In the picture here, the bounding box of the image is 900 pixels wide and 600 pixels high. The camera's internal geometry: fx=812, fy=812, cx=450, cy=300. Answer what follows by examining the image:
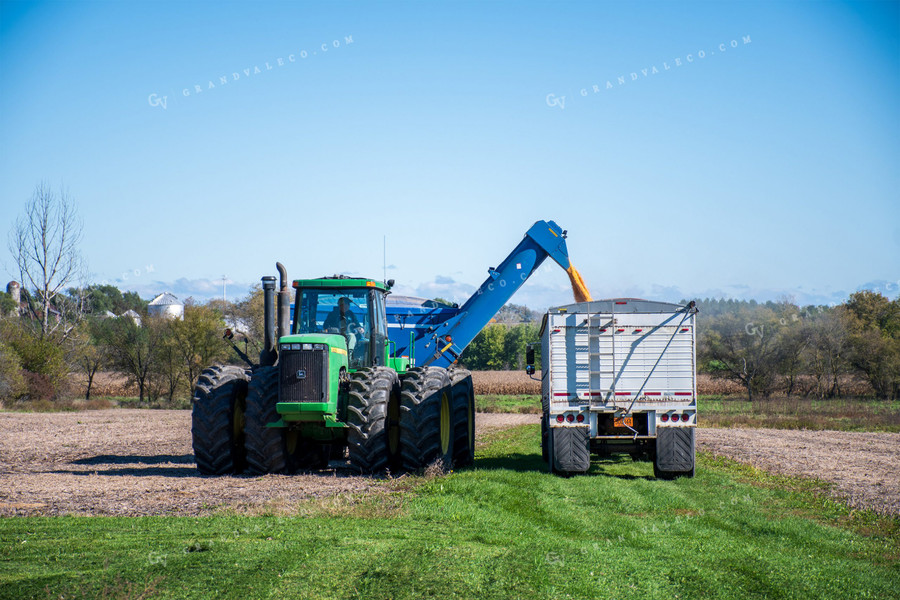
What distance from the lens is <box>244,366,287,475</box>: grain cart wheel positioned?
13789mm

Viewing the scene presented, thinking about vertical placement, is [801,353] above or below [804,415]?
above

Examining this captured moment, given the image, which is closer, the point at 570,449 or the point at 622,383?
the point at 570,449

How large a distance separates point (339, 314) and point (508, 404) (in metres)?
37.0

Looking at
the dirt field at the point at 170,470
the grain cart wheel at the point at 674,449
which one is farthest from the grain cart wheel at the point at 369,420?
the grain cart wheel at the point at 674,449

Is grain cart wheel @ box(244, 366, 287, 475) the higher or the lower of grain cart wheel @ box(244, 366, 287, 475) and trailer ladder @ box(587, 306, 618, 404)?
the lower

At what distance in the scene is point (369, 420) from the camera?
1360 centimetres

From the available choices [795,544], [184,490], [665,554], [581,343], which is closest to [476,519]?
[665,554]

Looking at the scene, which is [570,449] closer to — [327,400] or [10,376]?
[327,400]

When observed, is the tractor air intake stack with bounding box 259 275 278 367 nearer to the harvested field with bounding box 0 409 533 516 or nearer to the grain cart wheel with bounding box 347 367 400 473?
the grain cart wheel with bounding box 347 367 400 473

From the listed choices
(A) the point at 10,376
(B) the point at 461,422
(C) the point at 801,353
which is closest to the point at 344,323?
(B) the point at 461,422

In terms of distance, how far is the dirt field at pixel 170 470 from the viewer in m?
11.2

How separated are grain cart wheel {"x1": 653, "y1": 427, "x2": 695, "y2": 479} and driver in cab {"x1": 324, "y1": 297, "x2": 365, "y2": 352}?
5.87m

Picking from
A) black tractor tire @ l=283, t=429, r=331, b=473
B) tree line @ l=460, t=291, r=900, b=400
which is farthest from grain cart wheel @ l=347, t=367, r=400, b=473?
tree line @ l=460, t=291, r=900, b=400

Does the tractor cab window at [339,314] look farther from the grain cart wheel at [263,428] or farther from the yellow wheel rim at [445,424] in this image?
the yellow wheel rim at [445,424]
